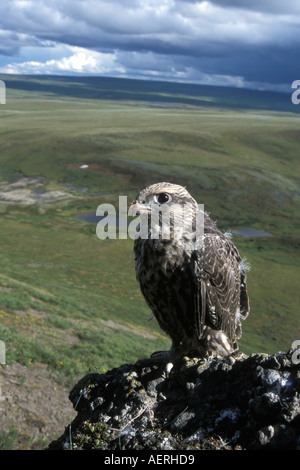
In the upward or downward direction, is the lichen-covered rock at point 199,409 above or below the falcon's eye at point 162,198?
below

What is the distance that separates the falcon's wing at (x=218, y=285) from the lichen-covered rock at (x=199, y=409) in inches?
49.7

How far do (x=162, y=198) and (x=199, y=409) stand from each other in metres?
2.89

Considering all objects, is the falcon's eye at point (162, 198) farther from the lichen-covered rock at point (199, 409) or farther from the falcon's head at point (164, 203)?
the lichen-covered rock at point (199, 409)

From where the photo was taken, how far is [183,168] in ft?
422

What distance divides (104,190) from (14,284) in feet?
267

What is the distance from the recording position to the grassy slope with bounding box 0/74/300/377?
25516 millimetres

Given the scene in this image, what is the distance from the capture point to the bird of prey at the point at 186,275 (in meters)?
6.46

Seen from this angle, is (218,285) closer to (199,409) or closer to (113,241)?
(199,409)

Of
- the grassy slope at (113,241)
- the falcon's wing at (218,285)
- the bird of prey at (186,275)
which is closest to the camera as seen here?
the bird of prey at (186,275)

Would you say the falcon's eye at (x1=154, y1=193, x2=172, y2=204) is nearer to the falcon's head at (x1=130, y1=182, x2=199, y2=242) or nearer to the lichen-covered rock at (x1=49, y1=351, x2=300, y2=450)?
the falcon's head at (x1=130, y1=182, x2=199, y2=242)

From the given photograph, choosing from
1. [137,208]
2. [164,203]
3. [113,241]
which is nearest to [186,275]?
[164,203]

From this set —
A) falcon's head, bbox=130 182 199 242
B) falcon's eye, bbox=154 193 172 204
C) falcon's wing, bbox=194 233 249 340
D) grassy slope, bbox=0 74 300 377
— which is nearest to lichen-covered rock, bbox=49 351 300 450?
falcon's wing, bbox=194 233 249 340

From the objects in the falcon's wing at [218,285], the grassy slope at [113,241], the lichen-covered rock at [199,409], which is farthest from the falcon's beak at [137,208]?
the grassy slope at [113,241]

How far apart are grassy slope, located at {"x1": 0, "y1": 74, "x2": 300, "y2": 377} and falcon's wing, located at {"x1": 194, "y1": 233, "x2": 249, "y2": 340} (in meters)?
1.90
